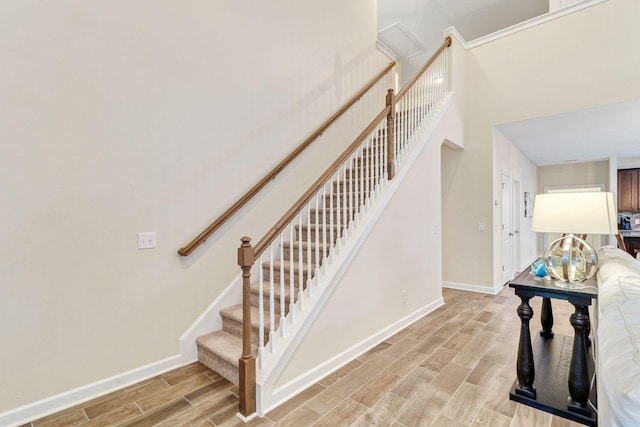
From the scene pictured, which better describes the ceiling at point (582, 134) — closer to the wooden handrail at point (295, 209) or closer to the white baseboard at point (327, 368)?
the wooden handrail at point (295, 209)

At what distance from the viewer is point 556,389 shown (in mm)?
2072

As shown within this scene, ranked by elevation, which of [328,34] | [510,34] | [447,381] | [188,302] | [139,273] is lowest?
[447,381]

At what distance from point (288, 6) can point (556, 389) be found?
418 cm

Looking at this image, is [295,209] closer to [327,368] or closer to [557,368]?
[327,368]

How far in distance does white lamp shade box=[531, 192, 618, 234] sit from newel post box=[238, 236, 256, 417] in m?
1.98

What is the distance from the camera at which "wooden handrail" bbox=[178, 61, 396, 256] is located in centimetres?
256

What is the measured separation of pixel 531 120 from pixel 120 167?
5.19 metres

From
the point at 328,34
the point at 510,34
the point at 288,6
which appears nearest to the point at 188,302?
the point at 288,6

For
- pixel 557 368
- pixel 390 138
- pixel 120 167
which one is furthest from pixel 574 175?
pixel 120 167

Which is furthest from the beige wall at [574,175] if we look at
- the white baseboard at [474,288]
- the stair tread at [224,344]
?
the stair tread at [224,344]

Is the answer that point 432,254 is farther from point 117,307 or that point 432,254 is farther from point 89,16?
point 89,16

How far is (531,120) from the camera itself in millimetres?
4508

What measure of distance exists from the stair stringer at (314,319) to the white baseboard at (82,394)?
38.0 inches

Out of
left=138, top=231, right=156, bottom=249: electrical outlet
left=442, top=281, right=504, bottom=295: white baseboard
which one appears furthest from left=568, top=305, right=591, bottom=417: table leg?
left=442, top=281, right=504, bottom=295: white baseboard
